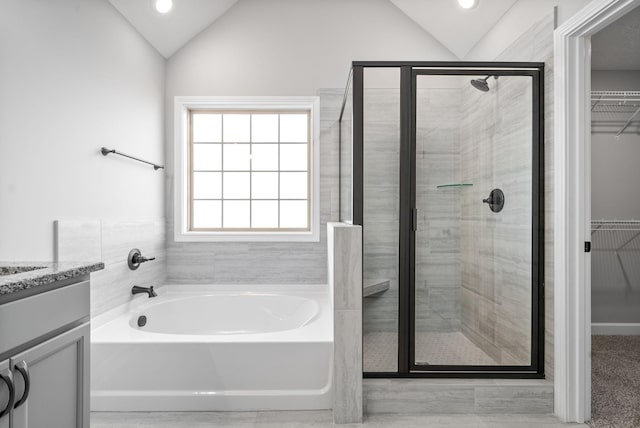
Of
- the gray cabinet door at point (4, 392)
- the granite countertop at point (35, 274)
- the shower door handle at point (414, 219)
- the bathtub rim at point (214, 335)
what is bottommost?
the bathtub rim at point (214, 335)

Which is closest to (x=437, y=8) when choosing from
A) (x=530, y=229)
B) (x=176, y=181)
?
(x=530, y=229)

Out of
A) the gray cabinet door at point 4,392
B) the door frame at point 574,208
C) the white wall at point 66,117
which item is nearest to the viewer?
the gray cabinet door at point 4,392

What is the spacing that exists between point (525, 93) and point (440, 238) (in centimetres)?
91

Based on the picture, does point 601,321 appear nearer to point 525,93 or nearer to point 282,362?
point 525,93

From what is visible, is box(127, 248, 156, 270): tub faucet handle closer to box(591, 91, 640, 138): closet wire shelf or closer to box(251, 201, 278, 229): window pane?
box(251, 201, 278, 229): window pane

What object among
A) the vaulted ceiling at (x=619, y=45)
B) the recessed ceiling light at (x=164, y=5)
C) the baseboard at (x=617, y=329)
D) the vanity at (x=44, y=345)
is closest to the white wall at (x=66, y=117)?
the recessed ceiling light at (x=164, y=5)

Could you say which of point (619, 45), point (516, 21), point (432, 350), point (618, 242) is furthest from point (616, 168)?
point (432, 350)

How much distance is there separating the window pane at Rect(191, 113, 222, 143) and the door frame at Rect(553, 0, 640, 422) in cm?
251

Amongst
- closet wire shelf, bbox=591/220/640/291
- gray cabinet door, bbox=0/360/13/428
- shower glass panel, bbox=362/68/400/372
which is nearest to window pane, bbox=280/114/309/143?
shower glass panel, bbox=362/68/400/372

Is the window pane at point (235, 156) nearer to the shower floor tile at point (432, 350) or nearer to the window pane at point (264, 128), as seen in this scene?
the window pane at point (264, 128)

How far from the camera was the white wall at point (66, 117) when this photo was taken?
1747 mm

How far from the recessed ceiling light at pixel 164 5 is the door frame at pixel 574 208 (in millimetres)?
2423

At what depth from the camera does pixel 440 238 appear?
7.21 ft

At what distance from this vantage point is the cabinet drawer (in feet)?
3.39
